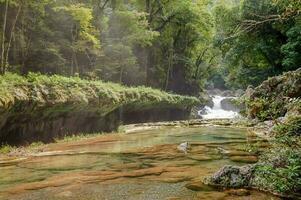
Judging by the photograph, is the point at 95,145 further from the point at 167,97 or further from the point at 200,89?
the point at 200,89

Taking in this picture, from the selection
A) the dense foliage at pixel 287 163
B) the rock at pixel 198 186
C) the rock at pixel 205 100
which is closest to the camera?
the dense foliage at pixel 287 163

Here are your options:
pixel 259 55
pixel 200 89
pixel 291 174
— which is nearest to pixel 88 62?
pixel 259 55

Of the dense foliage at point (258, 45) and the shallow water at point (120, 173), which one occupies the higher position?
the dense foliage at point (258, 45)

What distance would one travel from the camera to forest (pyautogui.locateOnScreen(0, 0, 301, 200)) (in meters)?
7.91

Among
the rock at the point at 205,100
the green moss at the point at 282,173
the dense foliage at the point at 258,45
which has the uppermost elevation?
the dense foliage at the point at 258,45

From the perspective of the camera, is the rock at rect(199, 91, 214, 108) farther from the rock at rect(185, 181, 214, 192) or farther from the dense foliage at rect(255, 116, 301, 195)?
the dense foliage at rect(255, 116, 301, 195)

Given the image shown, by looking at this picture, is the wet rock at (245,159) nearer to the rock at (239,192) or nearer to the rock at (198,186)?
the rock at (198,186)

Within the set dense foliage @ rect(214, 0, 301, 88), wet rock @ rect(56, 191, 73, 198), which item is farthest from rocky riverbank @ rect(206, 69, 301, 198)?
dense foliage @ rect(214, 0, 301, 88)

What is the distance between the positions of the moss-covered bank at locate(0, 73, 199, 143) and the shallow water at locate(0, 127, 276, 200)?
2.35 metres

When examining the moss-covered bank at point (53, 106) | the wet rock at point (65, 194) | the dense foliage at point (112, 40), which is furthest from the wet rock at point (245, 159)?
the dense foliage at point (112, 40)

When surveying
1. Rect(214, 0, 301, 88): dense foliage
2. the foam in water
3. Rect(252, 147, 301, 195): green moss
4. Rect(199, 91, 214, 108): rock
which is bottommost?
the foam in water

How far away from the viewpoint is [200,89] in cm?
5622

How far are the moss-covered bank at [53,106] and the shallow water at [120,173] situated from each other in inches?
92.7

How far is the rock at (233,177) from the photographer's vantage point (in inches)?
316
